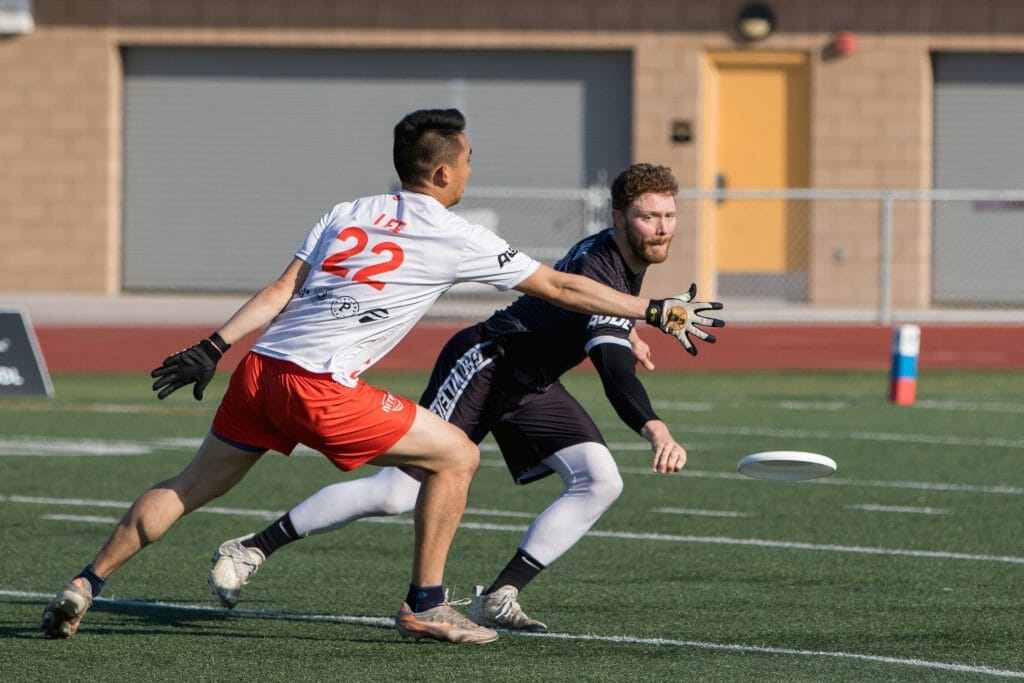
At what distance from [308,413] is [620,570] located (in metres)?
2.56

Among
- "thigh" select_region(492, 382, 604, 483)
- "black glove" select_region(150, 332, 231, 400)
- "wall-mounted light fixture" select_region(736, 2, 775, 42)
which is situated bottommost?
"thigh" select_region(492, 382, 604, 483)

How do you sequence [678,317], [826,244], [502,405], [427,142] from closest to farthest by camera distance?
[678,317] → [427,142] → [502,405] → [826,244]

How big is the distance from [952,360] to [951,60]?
19.5 feet

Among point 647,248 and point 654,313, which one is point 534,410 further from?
Result: point 654,313

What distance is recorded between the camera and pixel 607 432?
14594mm

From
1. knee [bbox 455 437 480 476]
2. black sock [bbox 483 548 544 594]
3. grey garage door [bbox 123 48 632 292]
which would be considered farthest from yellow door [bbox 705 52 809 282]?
knee [bbox 455 437 480 476]

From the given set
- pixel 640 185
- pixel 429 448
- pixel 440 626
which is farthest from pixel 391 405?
pixel 640 185

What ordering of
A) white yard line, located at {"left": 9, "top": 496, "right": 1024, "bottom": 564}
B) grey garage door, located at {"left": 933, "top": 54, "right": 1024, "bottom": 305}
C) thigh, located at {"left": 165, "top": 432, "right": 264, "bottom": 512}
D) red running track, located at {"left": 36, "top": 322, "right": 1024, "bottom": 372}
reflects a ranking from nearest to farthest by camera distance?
1. thigh, located at {"left": 165, "top": 432, "right": 264, "bottom": 512}
2. white yard line, located at {"left": 9, "top": 496, "right": 1024, "bottom": 564}
3. red running track, located at {"left": 36, "top": 322, "right": 1024, "bottom": 372}
4. grey garage door, located at {"left": 933, "top": 54, "right": 1024, "bottom": 305}

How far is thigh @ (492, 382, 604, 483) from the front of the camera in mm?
7332

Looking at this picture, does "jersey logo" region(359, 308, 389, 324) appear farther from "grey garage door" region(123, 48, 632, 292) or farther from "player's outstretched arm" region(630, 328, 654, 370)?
"grey garage door" region(123, 48, 632, 292)

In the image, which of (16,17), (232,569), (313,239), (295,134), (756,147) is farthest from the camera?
(295,134)

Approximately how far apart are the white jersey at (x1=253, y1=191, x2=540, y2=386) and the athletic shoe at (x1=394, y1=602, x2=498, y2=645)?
0.90 meters

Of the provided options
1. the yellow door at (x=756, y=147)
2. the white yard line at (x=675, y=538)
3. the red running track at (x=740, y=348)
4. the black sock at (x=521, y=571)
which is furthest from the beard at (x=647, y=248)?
the yellow door at (x=756, y=147)

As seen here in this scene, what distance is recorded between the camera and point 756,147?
25016 mm
